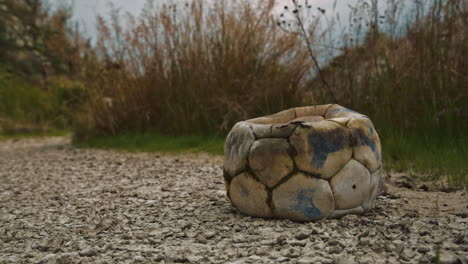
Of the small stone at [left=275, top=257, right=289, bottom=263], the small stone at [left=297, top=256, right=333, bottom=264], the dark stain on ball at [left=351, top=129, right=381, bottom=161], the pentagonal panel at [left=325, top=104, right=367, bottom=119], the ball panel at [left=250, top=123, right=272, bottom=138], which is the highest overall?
the pentagonal panel at [left=325, top=104, right=367, bottom=119]

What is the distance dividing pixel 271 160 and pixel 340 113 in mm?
533

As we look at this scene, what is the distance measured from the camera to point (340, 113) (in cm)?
236

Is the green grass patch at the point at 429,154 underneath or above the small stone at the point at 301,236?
above

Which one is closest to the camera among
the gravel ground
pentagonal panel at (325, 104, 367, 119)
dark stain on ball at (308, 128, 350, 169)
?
the gravel ground

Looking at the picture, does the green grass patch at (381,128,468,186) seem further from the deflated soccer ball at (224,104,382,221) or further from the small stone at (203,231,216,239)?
the small stone at (203,231,216,239)

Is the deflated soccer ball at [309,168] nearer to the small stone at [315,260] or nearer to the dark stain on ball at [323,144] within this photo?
the dark stain on ball at [323,144]

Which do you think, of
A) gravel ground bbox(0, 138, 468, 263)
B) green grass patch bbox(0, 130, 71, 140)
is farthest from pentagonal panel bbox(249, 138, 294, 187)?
green grass patch bbox(0, 130, 71, 140)

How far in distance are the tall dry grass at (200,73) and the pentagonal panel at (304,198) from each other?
Result: 111 inches

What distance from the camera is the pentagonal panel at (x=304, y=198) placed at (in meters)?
2.05

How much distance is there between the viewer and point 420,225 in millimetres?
2062

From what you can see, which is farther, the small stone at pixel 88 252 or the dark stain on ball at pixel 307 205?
the dark stain on ball at pixel 307 205

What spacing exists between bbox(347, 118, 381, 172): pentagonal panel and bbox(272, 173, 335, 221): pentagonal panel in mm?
237

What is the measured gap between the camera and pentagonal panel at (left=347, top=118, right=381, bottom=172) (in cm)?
213

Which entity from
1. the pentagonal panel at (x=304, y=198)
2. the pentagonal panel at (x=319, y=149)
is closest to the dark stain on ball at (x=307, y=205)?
the pentagonal panel at (x=304, y=198)
